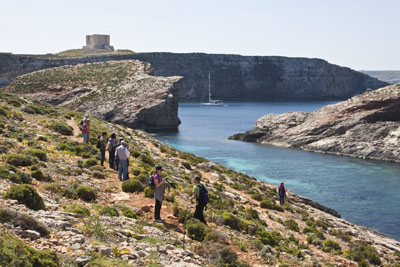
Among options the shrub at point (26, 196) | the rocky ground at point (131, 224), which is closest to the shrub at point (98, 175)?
the rocky ground at point (131, 224)

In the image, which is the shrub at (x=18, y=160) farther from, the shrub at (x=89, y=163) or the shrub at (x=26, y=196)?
the shrub at (x=26, y=196)

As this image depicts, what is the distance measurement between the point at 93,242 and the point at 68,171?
9.84 metres

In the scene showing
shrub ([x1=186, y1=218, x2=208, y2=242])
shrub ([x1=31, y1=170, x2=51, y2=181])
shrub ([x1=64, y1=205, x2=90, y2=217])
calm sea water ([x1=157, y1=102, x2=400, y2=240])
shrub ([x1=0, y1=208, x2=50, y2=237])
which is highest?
shrub ([x1=0, y1=208, x2=50, y2=237])

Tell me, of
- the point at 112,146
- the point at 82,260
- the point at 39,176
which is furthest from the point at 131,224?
the point at 112,146

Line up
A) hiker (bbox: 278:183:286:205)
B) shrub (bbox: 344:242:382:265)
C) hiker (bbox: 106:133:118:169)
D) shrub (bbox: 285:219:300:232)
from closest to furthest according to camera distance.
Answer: shrub (bbox: 344:242:382:265)
shrub (bbox: 285:219:300:232)
hiker (bbox: 106:133:118:169)
hiker (bbox: 278:183:286:205)

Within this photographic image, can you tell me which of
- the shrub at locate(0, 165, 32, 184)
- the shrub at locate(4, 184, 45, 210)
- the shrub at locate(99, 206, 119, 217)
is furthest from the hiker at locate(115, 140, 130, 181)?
the shrub at locate(4, 184, 45, 210)

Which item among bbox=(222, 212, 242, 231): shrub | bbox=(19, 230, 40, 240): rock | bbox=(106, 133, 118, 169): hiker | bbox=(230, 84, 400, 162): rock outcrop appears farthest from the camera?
bbox=(230, 84, 400, 162): rock outcrop

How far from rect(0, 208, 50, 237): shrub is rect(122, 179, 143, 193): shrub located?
329 inches

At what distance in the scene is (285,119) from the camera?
89625 mm

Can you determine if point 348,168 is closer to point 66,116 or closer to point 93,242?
point 66,116

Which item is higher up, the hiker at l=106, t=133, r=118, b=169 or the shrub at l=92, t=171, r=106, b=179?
the hiker at l=106, t=133, r=118, b=169

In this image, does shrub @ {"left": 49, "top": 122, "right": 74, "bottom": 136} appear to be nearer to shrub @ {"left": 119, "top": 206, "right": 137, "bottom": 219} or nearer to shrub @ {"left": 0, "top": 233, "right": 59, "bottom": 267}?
shrub @ {"left": 119, "top": 206, "right": 137, "bottom": 219}

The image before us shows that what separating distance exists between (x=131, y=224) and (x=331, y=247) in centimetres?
1142

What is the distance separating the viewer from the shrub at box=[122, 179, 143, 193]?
1883cm
